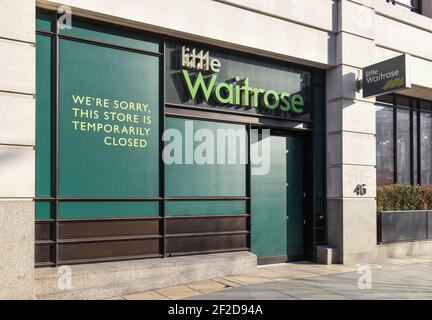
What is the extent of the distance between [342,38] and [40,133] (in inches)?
286

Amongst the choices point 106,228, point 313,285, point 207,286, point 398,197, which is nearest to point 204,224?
point 207,286

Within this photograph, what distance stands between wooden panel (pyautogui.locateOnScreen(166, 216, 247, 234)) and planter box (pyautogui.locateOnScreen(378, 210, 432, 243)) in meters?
4.00

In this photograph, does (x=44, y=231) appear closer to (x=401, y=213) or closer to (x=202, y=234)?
(x=202, y=234)

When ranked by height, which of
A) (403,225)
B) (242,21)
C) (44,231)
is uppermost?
(242,21)

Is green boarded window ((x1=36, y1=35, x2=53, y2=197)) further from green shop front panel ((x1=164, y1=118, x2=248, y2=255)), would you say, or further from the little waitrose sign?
the little waitrose sign

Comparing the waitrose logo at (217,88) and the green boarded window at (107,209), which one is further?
the waitrose logo at (217,88)

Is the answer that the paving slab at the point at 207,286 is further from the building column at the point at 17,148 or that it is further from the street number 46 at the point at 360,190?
the street number 46 at the point at 360,190

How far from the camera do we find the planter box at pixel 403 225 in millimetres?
11578

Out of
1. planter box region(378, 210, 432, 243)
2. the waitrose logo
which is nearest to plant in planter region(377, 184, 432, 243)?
planter box region(378, 210, 432, 243)

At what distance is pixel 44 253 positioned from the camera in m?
7.41

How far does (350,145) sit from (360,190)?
1137mm

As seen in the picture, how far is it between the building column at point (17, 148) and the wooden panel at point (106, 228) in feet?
2.79

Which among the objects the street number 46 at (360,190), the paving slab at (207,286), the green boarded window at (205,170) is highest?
the green boarded window at (205,170)

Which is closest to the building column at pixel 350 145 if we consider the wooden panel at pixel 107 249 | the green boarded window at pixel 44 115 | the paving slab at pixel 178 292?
the paving slab at pixel 178 292
